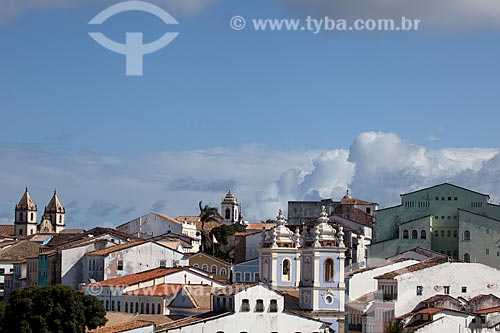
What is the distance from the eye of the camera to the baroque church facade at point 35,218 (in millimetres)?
163375

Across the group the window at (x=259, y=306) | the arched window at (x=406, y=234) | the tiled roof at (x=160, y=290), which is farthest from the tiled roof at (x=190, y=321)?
the arched window at (x=406, y=234)

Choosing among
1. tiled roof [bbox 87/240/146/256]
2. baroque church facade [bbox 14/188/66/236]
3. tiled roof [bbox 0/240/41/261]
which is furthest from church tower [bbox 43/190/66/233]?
tiled roof [bbox 87/240/146/256]

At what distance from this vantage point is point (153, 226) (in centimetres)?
10606

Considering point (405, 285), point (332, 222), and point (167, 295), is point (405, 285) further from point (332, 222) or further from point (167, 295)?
point (332, 222)

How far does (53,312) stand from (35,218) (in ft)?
352

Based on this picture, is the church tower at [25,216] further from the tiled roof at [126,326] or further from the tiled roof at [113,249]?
the tiled roof at [126,326]

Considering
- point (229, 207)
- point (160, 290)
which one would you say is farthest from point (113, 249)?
point (229, 207)

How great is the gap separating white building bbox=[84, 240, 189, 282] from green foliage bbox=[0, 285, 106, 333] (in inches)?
520

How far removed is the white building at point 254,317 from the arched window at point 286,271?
6.98 meters

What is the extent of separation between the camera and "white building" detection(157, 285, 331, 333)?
57.8 metres

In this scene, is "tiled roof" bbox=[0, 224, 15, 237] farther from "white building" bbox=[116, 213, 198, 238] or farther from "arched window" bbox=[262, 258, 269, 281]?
"arched window" bbox=[262, 258, 269, 281]

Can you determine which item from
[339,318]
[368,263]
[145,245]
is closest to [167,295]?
[339,318]

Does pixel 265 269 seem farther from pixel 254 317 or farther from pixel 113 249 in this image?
pixel 113 249

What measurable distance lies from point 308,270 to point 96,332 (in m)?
10.7
